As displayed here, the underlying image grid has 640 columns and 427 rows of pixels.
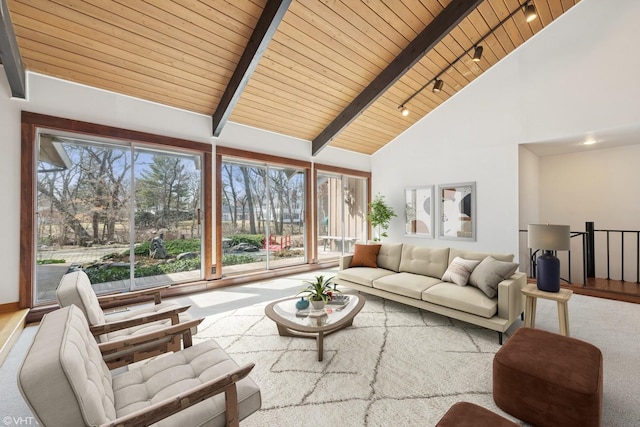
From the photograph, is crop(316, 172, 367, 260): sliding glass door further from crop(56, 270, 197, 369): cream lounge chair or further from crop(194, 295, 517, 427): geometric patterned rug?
crop(56, 270, 197, 369): cream lounge chair

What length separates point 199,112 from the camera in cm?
468

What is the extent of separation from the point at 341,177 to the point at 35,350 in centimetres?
650

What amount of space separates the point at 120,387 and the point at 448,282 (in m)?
3.41

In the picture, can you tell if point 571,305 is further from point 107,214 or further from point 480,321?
point 107,214

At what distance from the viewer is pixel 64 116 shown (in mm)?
3570

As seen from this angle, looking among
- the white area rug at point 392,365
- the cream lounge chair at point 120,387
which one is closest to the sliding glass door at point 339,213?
the white area rug at point 392,365

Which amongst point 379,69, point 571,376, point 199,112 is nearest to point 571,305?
point 571,376

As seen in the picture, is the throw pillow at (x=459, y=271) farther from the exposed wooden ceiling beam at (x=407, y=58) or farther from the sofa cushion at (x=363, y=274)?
the exposed wooden ceiling beam at (x=407, y=58)

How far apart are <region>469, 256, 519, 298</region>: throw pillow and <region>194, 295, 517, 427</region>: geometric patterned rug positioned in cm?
48

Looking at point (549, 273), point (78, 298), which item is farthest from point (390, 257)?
point (78, 298)

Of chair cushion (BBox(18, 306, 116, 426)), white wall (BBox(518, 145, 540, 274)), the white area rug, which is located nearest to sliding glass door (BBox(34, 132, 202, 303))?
the white area rug

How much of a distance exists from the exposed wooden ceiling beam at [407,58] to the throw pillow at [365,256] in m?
2.50

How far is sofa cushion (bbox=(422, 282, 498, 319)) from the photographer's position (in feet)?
9.13

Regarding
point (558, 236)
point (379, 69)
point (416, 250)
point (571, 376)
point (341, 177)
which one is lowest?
point (571, 376)
